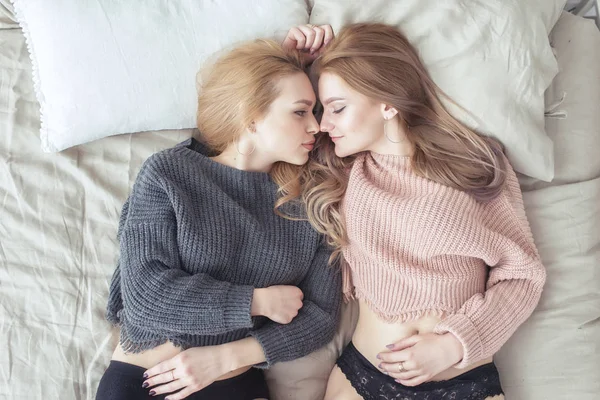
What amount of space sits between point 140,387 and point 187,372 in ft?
0.42

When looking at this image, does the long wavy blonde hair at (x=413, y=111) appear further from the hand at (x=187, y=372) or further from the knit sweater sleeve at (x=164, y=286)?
the hand at (x=187, y=372)

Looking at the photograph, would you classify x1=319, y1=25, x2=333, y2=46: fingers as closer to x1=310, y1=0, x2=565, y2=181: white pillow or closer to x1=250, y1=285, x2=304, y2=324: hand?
x1=310, y1=0, x2=565, y2=181: white pillow

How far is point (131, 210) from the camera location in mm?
1452

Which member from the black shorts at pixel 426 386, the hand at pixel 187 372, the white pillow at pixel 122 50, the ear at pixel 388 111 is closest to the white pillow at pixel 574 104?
the ear at pixel 388 111

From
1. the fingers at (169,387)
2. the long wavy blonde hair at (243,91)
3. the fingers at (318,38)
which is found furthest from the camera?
the fingers at (318,38)

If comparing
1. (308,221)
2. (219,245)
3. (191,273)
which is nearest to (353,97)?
(308,221)

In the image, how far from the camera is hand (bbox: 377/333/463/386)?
1383mm

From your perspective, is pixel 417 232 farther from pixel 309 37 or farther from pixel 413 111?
pixel 309 37

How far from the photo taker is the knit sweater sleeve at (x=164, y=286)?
1.36m

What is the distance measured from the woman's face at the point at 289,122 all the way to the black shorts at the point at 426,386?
61cm

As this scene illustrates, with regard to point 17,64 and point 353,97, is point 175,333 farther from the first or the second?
point 17,64

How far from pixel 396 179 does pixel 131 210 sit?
72 centimetres

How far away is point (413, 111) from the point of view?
1482 mm

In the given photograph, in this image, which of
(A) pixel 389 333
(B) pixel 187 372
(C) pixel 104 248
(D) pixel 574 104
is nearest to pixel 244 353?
(B) pixel 187 372
